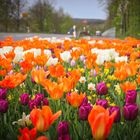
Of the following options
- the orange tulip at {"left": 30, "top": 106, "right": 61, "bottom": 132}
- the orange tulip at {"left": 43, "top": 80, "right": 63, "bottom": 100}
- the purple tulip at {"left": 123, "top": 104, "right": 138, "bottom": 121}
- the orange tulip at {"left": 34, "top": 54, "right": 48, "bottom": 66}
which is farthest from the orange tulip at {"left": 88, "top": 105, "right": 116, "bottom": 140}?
the orange tulip at {"left": 34, "top": 54, "right": 48, "bottom": 66}

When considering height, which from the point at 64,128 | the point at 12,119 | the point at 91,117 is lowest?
the point at 12,119

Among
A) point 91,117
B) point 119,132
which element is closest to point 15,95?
point 119,132

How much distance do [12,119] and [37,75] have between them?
0.46 metres

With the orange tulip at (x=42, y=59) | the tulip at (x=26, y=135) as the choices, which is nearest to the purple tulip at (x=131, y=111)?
the tulip at (x=26, y=135)

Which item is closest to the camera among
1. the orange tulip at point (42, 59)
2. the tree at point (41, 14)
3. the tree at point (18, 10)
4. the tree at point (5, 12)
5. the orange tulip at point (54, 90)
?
the orange tulip at point (54, 90)

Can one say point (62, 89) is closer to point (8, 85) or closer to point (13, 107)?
point (8, 85)

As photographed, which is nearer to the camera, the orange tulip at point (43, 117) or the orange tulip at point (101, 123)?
the orange tulip at point (101, 123)

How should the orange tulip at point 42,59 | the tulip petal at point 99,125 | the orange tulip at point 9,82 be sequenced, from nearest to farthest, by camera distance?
1. the tulip petal at point 99,125
2. the orange tulip at point 9,82
3. the orange tulip at point 42,59

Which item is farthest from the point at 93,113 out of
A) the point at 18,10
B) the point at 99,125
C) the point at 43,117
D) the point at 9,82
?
the point at 18,10

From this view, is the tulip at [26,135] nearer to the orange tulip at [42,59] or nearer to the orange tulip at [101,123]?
the orange tulip at [101,123]

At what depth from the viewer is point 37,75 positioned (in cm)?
273

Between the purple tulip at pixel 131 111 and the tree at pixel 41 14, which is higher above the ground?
the tree at pixel 41 14

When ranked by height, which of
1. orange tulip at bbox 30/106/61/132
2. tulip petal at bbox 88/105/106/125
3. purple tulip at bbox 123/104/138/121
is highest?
tulip petal at bbox 88/105/106/125

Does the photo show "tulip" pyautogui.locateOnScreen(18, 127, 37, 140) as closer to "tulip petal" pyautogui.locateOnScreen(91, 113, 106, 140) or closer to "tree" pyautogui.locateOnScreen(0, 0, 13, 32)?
"tulip petal" pyautogui.locateOnScreen(91, 113, 106, 140)
